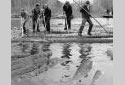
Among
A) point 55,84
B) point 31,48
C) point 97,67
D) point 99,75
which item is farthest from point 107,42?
point 55,84

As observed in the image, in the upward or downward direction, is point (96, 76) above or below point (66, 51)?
below

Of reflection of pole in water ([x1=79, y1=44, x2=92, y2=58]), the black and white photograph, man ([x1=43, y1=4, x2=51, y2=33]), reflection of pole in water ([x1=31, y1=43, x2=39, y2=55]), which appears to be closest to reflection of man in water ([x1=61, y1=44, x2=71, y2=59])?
the black and white photograph

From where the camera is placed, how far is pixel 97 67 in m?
10.2

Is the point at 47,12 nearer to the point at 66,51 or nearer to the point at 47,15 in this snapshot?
the point at 47,15

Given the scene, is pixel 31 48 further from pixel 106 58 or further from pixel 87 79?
pixel 87 79

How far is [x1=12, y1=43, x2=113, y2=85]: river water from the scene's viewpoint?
8.77m

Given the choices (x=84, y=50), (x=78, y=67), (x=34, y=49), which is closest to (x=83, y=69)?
(x=78, y=67)

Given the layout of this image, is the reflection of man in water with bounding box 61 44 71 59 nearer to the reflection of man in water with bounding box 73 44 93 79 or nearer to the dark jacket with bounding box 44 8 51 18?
the reflection of man in water with bounding box 73 44 93 79

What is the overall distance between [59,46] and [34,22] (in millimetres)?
6041

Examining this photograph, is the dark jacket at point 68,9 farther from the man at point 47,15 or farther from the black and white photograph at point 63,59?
the man at point 47,15

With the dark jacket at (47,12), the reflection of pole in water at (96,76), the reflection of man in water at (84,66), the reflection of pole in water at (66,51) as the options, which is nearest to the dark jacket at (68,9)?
the dark jacket at (47,12)

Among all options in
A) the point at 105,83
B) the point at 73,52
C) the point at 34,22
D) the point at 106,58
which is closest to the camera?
the point at 105,83

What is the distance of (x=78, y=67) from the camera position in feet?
33.8

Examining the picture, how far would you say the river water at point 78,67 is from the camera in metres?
8.77
